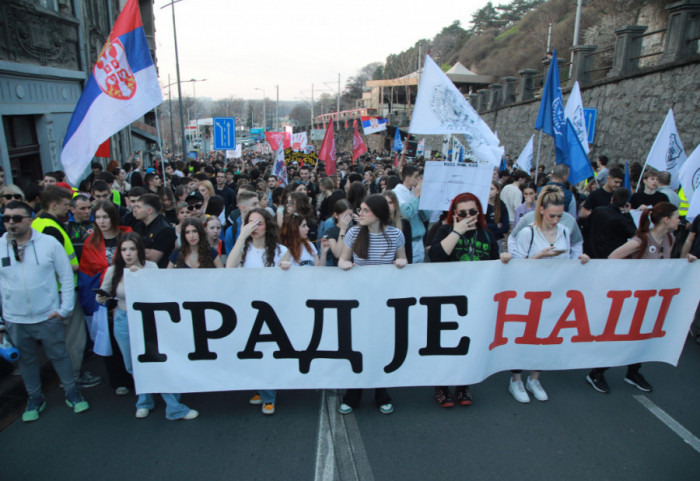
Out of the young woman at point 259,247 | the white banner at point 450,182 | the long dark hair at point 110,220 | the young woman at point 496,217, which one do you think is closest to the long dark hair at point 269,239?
the young woman at point 259,247

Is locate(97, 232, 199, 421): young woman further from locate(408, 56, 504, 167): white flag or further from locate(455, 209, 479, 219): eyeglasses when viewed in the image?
locate(408, 56, 504, 167): white flag

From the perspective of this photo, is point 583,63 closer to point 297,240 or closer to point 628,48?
point 628,48

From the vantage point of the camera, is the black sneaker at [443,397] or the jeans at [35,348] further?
the black sneaker at [443,397]

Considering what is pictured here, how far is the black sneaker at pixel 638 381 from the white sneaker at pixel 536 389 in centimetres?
86

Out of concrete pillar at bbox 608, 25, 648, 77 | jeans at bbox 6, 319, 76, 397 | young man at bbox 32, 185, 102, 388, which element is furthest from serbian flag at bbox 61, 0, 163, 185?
concrete pillar at bbox 608, 25, 648, 77

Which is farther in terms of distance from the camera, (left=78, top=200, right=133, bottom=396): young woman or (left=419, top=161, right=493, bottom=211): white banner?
(left=419, top=161, right=493, bottom=211): white banner

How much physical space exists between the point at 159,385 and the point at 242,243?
50.4 inches

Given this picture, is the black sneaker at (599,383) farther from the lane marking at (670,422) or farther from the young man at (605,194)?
the young man at (605,194)

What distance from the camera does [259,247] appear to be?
400cm

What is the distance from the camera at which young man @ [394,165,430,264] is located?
17.3ft

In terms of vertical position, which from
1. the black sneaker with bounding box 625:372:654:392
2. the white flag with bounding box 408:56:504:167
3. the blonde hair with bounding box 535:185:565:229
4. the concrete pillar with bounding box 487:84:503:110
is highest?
the concrete pillar with bounding box 487:84:503:110

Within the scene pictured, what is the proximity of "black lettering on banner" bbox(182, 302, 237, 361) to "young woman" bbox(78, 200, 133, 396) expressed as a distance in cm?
99

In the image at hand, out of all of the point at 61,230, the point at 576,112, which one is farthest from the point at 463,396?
the point at 576,112

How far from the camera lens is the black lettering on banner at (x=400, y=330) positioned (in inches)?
145
